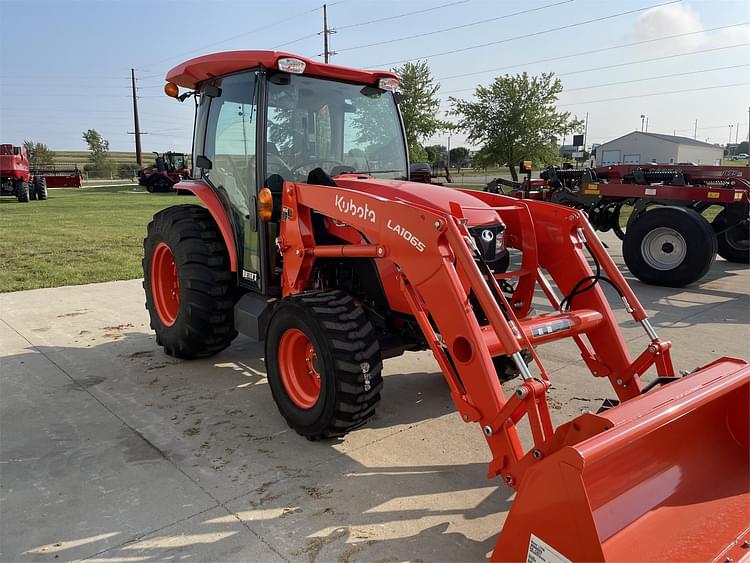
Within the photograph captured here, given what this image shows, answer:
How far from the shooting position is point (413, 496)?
9.75 ft

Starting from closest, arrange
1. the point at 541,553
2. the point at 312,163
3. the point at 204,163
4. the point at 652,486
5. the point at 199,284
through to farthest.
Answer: the point at 541,553, the point at 652,486, the point at 312,163, the point at 199,284, the point at 204,163

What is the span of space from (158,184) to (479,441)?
32474 millimetres

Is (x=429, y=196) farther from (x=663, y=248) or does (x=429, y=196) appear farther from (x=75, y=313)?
(x=663, y=248)

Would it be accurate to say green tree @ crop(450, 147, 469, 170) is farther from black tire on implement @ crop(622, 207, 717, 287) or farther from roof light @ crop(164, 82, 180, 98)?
roof light @ crop(164, 82, 180, 98)

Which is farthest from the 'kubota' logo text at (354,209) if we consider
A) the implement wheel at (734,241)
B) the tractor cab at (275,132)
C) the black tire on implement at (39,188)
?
the black tire on implement at (39,188)

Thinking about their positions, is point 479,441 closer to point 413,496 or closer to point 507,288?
point 413,496

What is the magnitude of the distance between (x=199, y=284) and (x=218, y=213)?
585mm

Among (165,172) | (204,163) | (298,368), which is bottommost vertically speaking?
(298,368)

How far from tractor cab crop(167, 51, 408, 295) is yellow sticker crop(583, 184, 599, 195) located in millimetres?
6354

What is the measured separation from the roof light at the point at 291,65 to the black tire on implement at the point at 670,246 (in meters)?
6.54

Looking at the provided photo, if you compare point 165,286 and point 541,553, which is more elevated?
point 165,286

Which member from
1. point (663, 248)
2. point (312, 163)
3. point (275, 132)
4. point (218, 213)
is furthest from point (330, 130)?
point (663, 248)

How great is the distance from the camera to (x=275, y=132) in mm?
4078

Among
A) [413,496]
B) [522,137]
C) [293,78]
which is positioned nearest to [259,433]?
[413,496]
